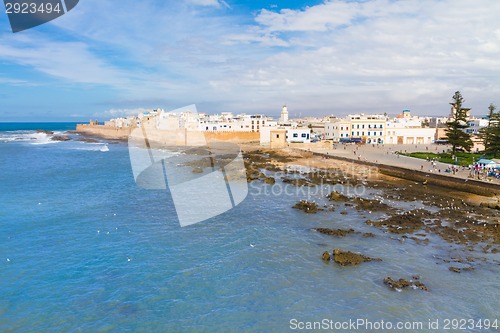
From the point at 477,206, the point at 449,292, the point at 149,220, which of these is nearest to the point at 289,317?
the point at 449,292

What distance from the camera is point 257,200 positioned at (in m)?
25.4

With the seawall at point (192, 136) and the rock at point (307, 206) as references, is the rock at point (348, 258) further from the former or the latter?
the seawall at point (192, 136)

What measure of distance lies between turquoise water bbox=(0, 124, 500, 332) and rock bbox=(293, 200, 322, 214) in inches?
35.5

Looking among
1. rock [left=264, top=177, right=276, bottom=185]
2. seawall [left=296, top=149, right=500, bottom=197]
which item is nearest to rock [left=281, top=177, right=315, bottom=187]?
rock [left=264, top=177, right=276, bottom=185]

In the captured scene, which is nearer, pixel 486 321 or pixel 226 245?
pixel 486 321

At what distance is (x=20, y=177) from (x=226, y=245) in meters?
28.2

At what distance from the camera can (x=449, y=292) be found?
12.1 meters

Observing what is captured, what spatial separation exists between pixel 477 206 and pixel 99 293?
74.5 ft

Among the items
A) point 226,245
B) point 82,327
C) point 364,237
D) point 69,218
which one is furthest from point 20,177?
point 364,237

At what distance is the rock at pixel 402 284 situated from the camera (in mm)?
12336

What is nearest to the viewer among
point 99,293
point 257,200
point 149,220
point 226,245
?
point 99,293

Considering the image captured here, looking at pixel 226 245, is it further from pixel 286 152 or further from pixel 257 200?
pixel 286 152

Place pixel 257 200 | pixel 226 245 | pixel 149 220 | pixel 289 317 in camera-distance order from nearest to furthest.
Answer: pixel 289 317, pixel 226 245, pixel 149 220, pixel 257 200

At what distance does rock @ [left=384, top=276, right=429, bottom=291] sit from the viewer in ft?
40.5
